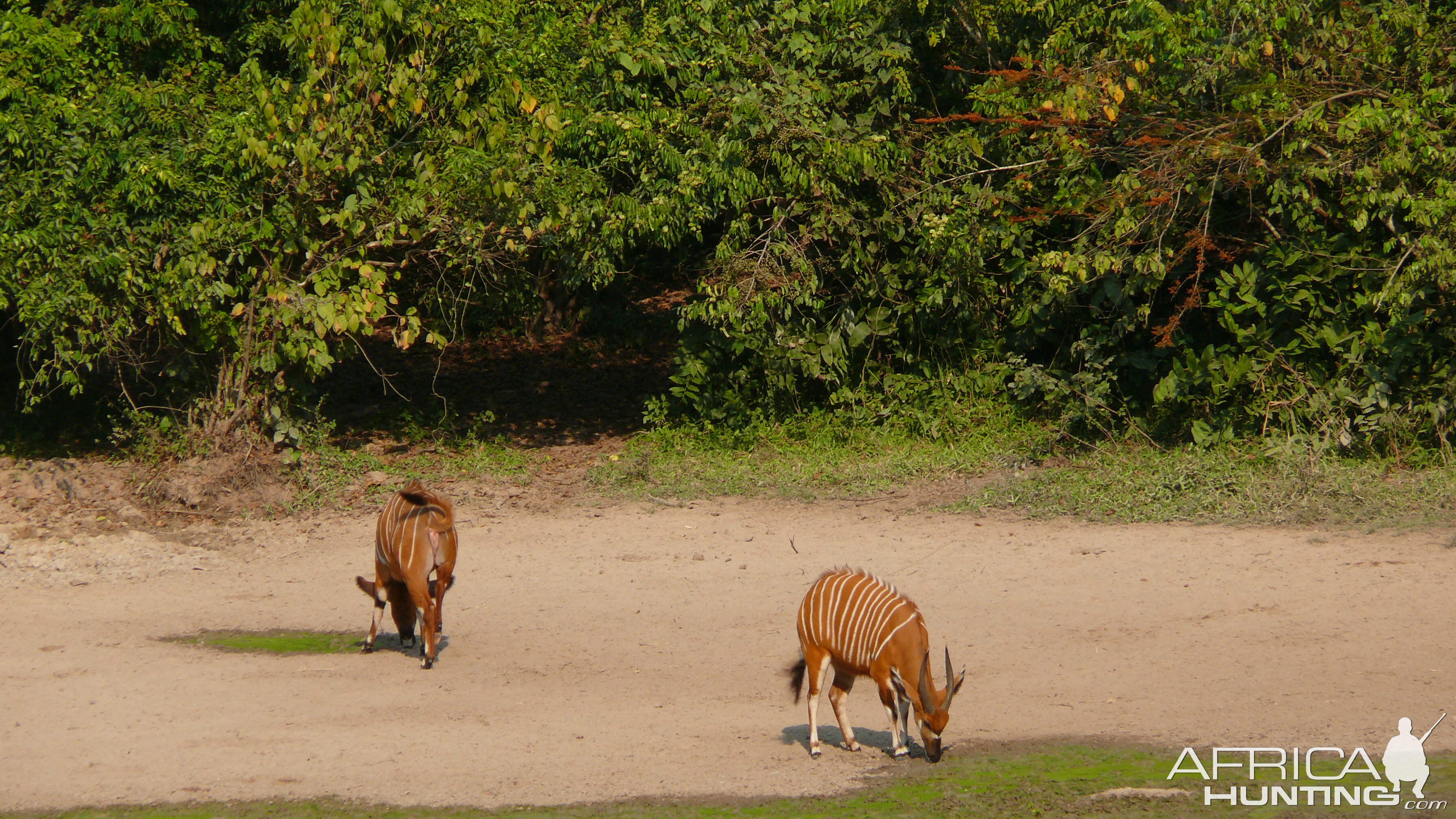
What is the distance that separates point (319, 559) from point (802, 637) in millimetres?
5475

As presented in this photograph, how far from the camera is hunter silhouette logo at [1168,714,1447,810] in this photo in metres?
5.83

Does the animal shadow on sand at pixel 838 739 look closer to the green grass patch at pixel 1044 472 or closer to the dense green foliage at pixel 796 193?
the green grass patch at pixel 1044 472

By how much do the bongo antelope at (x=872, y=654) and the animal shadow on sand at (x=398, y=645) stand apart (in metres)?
2.85

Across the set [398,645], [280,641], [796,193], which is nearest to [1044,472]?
[796,193]

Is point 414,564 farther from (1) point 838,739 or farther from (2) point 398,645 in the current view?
(1) point 838,739

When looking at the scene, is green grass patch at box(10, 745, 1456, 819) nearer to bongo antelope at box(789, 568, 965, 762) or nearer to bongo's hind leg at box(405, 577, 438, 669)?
bongo antelope at box(789, 568, 965, 762)

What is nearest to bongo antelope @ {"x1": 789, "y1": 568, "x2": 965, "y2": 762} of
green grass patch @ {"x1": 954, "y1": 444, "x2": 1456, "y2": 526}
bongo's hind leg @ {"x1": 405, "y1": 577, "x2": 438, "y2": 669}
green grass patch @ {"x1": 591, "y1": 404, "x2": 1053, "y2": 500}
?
bongo's hind leg @ {"x1": 405, "y1": 577, "x2": 438, "y2": 669}

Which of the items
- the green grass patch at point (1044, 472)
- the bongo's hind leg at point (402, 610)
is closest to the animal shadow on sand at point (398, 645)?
the bongo's hind leg at point (402, 610)

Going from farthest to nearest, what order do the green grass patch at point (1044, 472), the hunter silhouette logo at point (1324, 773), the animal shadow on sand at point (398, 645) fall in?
the green grass patch at point (1044, 472)
the animal shadow on sand at point (398, 645)
the hunter silhouette logo at point (1324, 773)

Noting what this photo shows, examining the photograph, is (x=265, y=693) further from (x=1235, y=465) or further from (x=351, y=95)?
(x=1235, y=465)

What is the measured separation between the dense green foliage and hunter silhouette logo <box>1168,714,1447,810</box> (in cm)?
568

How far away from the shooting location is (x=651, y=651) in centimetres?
833

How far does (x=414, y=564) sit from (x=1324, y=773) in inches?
204

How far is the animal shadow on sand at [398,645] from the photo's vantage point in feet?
27.6
